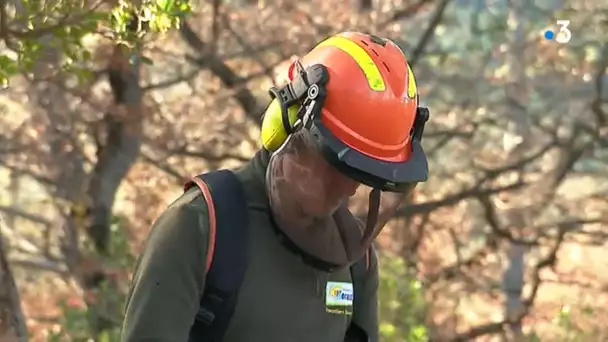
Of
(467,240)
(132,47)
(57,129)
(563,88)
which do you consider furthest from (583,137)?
(132,47)

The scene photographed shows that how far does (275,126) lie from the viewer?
7.26 feet

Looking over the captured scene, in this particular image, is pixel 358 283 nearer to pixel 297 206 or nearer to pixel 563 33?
pixel 297 206

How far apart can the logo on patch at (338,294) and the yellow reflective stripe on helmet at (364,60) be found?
0.53 meters

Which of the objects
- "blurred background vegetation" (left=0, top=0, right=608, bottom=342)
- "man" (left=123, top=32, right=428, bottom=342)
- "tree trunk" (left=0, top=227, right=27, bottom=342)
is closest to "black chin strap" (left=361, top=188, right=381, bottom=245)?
"man" (left=123, top=32, right=428, bottom=342)

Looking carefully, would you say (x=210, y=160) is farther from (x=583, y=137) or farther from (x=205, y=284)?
(x=205, y=284)

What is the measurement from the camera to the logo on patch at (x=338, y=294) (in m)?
2.34

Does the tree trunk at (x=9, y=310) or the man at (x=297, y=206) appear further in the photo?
the tree trunk at (x=9, y=310)

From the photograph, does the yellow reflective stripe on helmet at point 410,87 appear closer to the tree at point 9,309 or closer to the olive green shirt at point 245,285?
the olive green shirt at point 245,285

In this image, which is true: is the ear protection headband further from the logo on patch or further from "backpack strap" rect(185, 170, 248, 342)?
the logo on patch

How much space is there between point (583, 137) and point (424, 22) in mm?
1629

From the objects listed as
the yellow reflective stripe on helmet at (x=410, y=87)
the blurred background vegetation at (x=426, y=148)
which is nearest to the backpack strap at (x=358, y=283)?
the yellow reflective stripe on helmet at (x=410, y=87)

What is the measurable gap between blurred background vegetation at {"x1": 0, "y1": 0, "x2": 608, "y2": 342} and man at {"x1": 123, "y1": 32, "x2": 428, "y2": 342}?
318 centimetres

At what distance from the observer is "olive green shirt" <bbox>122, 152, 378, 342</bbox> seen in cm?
204

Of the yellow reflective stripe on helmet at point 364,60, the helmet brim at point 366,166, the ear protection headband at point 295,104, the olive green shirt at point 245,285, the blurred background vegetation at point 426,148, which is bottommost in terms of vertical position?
the blurred background vegetation at point 426,148
